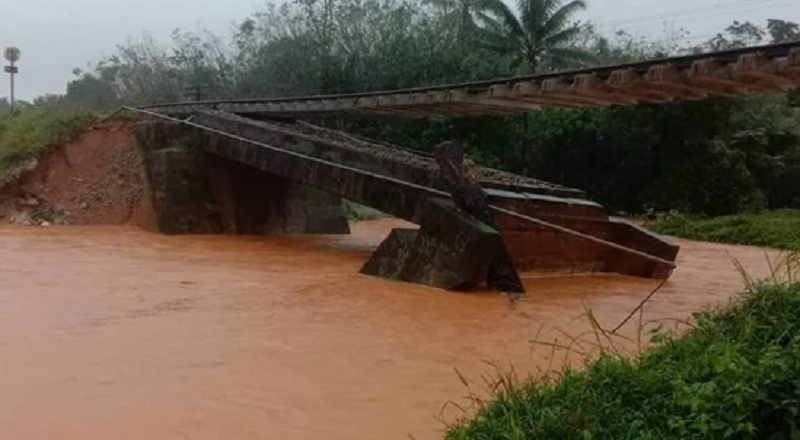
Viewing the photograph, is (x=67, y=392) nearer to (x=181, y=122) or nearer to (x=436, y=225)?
(x=436, y=225)

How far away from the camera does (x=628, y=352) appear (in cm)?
540

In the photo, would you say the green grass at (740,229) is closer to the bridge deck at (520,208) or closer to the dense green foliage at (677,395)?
the bridge deck at (520,208)

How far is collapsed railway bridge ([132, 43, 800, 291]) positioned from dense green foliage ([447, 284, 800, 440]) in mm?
3823

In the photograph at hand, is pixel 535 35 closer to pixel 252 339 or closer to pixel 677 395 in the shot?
pixel 252 339

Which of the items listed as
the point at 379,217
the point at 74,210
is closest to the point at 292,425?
the point at 74,210

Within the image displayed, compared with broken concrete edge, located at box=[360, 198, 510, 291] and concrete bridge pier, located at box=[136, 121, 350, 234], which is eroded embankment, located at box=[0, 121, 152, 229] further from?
broken concrete edge, located at box=[360, 198, 510, 291]

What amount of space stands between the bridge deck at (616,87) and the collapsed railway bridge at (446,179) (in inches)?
0.5

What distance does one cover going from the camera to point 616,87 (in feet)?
26.6

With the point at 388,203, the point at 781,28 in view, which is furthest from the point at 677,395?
the point at 781,28

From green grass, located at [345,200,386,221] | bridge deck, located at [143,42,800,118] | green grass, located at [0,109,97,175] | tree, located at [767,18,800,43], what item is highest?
tree, located at [767,18,800,43]

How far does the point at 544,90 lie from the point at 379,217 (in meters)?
11.3

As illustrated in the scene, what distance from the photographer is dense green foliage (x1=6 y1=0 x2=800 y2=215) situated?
24344 mm

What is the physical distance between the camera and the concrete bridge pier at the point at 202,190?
1359cm

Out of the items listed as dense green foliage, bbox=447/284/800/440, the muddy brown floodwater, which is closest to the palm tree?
the muddy brown floodwater
